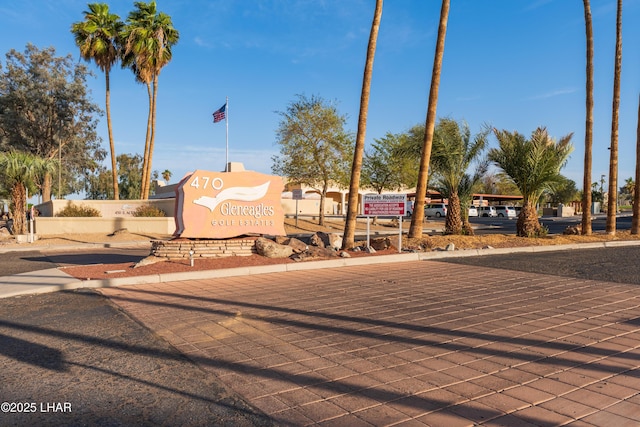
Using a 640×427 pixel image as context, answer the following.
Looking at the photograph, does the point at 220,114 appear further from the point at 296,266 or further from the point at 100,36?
the point at 296,266

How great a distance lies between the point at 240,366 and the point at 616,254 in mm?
14780

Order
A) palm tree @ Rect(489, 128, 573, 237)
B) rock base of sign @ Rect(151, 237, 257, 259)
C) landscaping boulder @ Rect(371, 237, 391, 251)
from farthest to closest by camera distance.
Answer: palm tree @ Rect(489, 128, 573, 237)
landscaping boulder @ Rect(371, 237, 391, 251)
rock base of sign @ Rect(151, 237, 257, 259)

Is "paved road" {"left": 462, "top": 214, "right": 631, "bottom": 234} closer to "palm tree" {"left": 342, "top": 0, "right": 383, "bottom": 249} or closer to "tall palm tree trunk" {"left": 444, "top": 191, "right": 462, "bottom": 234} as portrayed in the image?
"tall palm tree trunk" {"left": 444, "top": 191, "right": 462, "bottom": 234}

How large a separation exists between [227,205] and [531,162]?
39.0 feet

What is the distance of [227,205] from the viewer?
45.6ft

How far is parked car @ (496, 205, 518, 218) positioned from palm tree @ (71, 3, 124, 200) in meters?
45.2

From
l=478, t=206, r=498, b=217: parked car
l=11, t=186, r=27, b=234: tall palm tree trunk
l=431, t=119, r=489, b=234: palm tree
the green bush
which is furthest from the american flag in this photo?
l=478, t=206, r=498, b=217: parked car

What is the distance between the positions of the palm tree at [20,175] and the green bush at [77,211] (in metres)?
3.26

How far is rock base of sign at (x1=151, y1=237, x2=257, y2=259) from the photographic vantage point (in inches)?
504

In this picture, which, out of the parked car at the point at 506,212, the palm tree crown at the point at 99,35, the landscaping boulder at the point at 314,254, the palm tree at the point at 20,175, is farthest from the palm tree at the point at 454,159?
the parked car at the point at 506,212

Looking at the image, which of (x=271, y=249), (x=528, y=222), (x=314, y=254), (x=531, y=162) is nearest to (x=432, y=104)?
(x=531, y=162)

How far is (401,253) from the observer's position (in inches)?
580

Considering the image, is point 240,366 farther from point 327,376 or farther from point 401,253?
point 401,253

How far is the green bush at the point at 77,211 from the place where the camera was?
91.1 feet
